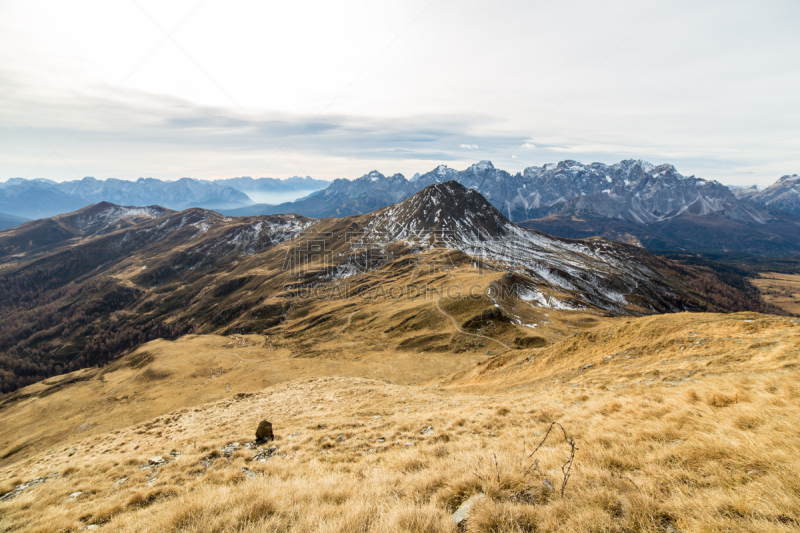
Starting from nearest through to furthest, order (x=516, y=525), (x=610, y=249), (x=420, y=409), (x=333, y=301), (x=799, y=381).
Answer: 1. (x=516, y=525)
2. (x=799, y=381)
3. (x=420, y=409)
4. (x=333, y=301)
5. (x=610, y=249)

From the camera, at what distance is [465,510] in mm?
5703

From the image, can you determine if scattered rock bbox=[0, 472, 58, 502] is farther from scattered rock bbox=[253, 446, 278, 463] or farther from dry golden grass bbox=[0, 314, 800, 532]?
scattered rock bbox=[253, 446, 278, 463]

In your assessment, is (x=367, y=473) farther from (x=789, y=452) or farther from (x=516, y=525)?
(x=789, y=452)

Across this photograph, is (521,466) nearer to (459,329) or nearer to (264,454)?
(264,454)

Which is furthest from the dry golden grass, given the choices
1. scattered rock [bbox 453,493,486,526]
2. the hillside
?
the hillside

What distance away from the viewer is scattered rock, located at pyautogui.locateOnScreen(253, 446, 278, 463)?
41.5ft

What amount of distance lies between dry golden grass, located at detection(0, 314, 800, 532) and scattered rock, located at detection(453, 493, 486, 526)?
9.3 inches

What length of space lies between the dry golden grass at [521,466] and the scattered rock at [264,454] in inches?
15.4

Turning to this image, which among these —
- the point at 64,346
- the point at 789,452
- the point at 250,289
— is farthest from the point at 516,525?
the point at 64,346

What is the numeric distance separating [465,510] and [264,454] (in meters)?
11.2

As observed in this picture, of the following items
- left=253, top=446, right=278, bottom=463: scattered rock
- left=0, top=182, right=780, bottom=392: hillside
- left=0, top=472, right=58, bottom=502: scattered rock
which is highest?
left=253, top=446, right=278, bottom=463: scattered rock

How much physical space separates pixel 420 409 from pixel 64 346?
234231 mm

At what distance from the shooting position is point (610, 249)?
189875 millimetres

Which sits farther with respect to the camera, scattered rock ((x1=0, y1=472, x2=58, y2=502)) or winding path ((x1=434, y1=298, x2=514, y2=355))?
winding path ((x1=434, y1=298, x2=514, y2=355))
